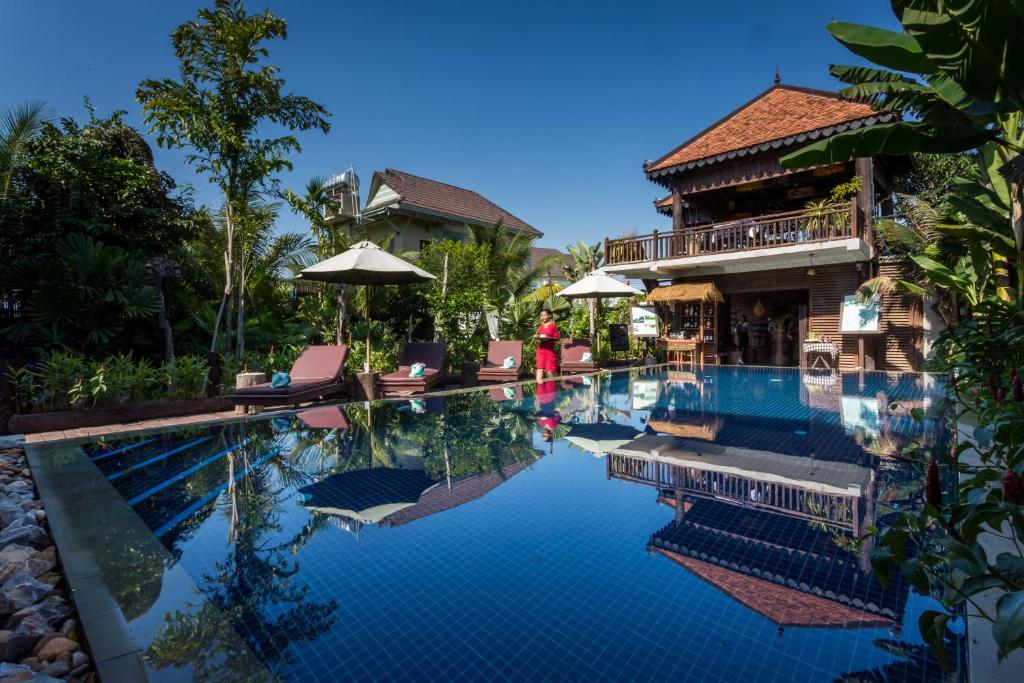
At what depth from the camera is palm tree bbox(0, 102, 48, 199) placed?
32.7 ft

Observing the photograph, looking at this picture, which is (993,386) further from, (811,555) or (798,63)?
(798,63)

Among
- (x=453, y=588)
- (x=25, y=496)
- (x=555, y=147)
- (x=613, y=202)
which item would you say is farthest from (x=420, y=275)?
(x=613, y=202)

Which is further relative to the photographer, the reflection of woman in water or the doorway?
the doorway

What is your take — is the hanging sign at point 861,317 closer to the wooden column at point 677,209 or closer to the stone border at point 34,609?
the wooden column at point 677,209

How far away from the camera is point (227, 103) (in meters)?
9.66

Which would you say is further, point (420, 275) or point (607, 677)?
point (420, 275)

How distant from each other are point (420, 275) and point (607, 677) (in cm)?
787

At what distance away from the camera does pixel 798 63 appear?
1667 cm

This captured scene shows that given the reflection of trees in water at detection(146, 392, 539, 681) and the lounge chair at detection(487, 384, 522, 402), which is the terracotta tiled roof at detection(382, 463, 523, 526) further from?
the lounge chair at detection(487, 384, 522, 402)

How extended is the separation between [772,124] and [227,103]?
14.2 m

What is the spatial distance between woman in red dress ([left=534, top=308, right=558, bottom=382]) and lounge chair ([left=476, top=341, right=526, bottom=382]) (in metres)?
0.78

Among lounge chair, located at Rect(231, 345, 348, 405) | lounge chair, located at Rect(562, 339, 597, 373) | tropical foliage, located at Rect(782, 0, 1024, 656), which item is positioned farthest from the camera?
lounge chair, located at Rect(562, 339, 597, 373)

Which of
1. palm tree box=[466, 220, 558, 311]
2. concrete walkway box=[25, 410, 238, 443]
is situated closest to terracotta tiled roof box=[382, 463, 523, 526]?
concrete walkway box=[25, 410, 238, 443]

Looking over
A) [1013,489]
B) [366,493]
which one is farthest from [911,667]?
[366,493]
